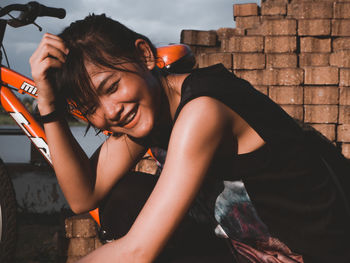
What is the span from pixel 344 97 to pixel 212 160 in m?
1.97

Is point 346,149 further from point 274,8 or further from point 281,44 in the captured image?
point 274,8

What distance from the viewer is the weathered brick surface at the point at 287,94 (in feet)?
7.70

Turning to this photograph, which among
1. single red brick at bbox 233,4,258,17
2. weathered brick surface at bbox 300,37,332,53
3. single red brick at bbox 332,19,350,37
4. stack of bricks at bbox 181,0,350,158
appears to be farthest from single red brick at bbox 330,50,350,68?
single red brick at bbox 233,4,258,17

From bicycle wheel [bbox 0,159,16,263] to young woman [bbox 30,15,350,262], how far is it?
34.8 inches

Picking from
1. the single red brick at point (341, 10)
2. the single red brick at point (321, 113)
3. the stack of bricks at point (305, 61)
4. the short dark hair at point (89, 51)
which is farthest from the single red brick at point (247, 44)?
the short dark hair at point (89, 51)

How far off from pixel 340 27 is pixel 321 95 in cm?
81

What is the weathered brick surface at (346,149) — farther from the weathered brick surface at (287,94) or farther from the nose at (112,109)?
the nose at (112,109)

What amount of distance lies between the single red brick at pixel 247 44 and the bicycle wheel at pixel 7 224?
6.60ft

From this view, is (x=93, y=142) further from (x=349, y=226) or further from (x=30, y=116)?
(x=349, y=226)

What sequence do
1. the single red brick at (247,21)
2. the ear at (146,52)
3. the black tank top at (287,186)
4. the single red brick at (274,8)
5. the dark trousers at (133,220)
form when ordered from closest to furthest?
1. the black tank top at (287,186)
2. the ear at (146,52)
3. the dark trousers at (133,220)
4. the single red brick at (274,8)
5. the single red brick at (247,21)

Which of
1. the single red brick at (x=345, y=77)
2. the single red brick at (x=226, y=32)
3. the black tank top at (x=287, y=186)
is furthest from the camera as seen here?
the single red brick at (x=226, y=32)

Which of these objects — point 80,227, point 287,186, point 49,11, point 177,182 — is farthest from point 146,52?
point 80,227

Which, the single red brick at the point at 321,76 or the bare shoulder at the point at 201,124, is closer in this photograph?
the bare shoulder at the point at 201,124

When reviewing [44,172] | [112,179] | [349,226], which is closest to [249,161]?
[349,226]
